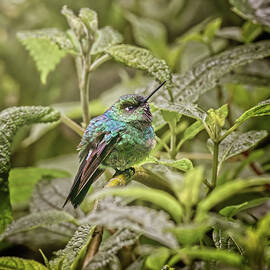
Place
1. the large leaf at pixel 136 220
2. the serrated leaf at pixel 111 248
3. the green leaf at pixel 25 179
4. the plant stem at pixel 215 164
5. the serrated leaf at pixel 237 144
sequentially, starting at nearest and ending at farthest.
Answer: the large leaf at pixel 136 220
the serrated leaf at pixel 111 248
the plant stem at pixel 215 164
the serrated leaf at pixel 237 144
the green leaf at pixel 25 179

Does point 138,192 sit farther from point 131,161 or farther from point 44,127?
point 44,127

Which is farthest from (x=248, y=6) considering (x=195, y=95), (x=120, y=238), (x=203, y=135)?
(x=120, y=238)

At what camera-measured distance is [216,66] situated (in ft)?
2.75

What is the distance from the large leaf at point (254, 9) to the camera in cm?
88

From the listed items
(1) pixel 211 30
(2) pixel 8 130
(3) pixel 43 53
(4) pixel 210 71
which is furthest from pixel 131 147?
(1) pixel 211 30

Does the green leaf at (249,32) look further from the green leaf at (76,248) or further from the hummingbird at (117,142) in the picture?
the green leaf at (76,248)

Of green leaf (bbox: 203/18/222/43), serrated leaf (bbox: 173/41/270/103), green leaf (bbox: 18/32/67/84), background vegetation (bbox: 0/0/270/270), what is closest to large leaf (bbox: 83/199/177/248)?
background vegetation (bbox: 0/0/270/270)

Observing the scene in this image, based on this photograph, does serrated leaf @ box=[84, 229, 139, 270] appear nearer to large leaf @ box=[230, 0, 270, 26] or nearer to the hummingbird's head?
the hummingbird's head

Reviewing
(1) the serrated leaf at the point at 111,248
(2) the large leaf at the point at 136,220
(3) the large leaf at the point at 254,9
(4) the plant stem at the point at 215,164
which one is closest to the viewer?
(2) the large leaf at the point at 136,220

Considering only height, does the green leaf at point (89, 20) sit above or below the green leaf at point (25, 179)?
above

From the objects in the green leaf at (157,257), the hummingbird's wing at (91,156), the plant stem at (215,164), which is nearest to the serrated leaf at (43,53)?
the hummingbird's wing at (91,156)

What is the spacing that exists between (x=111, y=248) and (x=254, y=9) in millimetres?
695

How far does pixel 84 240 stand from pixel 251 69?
78 cm

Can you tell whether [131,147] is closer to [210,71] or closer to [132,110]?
[132,110]
